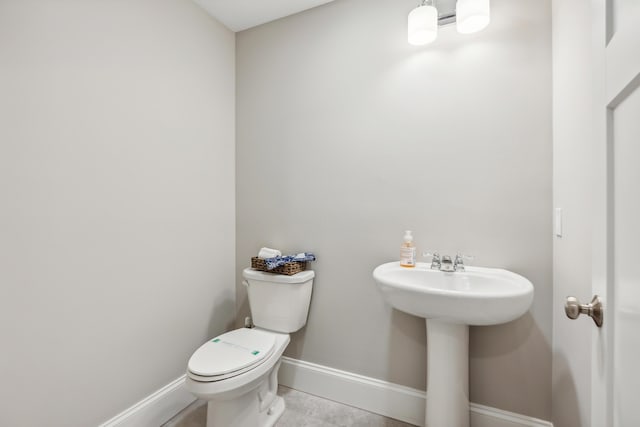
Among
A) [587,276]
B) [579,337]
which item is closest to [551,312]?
[579,337]

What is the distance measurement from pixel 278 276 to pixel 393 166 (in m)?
0.92

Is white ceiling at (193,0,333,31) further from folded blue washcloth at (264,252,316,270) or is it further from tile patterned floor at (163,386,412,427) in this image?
tile patterned floor at (163,386,412,427)

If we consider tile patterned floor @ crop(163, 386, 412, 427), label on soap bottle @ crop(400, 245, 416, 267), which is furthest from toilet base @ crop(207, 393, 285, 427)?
label on soap bottle @ crop(400, 245, 416, 267)

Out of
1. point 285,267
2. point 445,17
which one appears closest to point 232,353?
point 285,267

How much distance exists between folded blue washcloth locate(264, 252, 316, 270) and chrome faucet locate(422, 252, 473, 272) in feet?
2.32

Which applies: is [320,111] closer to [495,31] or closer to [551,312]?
[495,31]

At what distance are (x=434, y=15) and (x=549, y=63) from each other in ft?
1.86

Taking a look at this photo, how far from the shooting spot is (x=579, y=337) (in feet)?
3.14

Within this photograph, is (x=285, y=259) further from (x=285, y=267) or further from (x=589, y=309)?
(x=589, y=309)

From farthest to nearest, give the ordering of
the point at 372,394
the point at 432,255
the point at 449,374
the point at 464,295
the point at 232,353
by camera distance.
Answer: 1. the point at 372,394
2. the point at 432,255
3. the point at 232,353
4. the point at 449,374
5. the point at 464,295

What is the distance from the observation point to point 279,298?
167 cm

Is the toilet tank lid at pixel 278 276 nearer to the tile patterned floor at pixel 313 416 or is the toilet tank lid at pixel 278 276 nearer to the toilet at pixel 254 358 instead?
the toilet at pixel 254 358

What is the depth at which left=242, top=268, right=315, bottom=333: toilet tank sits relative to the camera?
5.43 ft

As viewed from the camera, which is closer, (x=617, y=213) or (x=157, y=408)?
(x=617, y=213)
